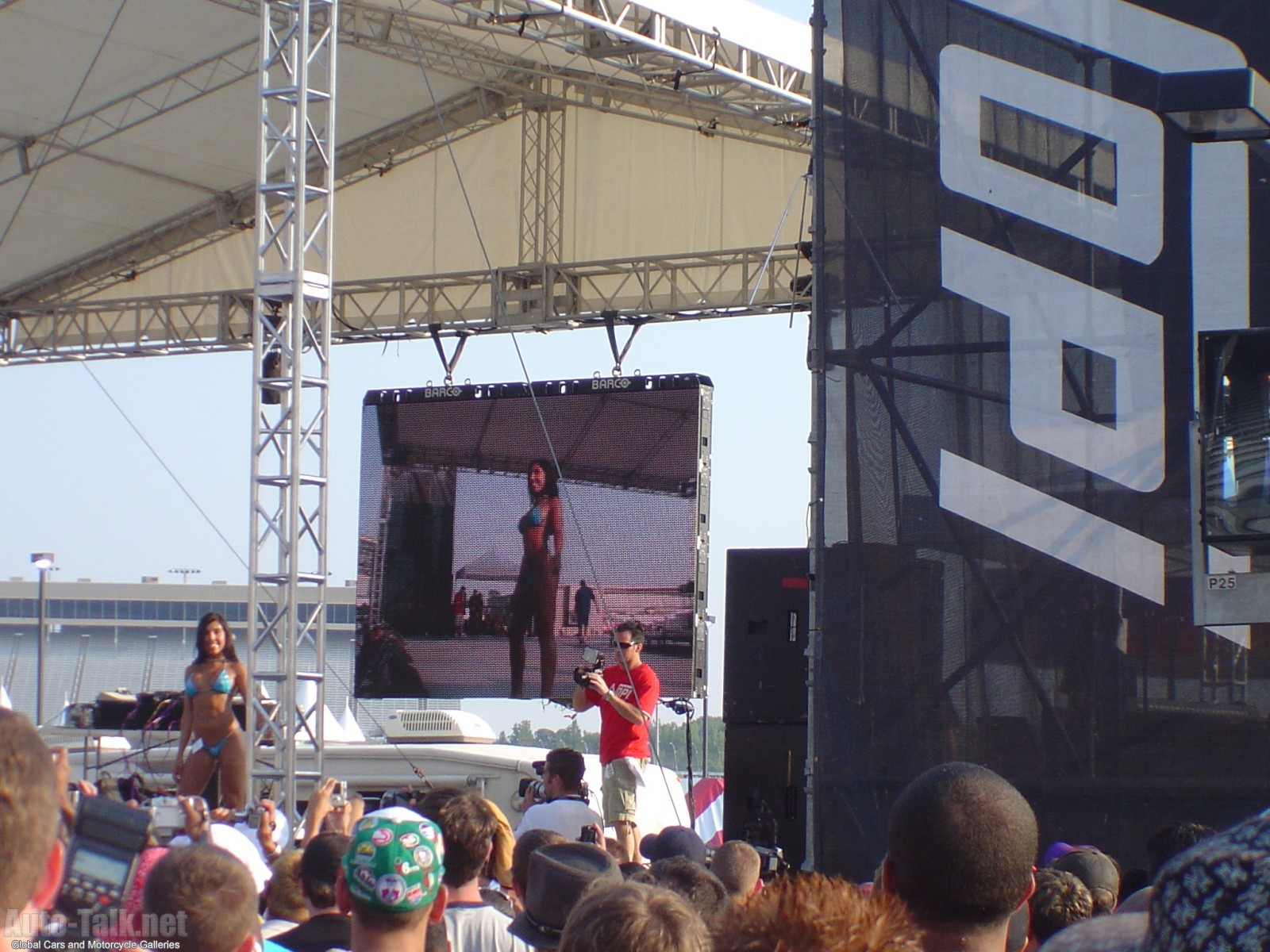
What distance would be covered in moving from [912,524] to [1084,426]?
71 centimetres

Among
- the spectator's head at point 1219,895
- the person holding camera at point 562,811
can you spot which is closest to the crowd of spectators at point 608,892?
the spectator's head at point 1219,895

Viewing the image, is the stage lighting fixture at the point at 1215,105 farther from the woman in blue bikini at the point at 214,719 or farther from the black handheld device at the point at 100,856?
the woman in blue bikini at the point at 214,719

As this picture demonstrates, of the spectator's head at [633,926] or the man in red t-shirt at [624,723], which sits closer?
the spectator's head at [633,926]

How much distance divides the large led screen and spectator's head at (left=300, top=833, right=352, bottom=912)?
7317 millimetres

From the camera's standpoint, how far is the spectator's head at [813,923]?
1416 millimetres

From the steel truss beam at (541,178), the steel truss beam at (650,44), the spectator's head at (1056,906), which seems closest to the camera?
the spectator's head at (1056,906)

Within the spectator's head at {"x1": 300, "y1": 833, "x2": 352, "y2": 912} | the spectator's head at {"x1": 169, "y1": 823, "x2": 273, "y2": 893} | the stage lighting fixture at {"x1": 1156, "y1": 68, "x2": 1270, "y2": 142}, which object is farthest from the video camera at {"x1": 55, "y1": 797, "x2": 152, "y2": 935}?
the stage lighting fixture at {"x1": 1156, "y1": 68, "x2": 1270, "y2": 142}

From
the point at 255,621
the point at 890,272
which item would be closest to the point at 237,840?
the point at 890,272

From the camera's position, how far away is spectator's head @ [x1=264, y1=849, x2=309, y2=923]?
3.04 metres

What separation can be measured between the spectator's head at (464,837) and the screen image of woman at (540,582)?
7.73 m

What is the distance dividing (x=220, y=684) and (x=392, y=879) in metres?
5.13

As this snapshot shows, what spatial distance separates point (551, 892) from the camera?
248 centimetres

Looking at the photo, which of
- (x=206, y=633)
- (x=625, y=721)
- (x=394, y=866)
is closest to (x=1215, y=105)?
(x=394, y=866)

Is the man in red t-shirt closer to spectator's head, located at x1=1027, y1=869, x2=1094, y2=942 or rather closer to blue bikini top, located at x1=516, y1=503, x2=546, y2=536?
blue bikini top, located at x1=516, y1=503, x2=546, y2=536
